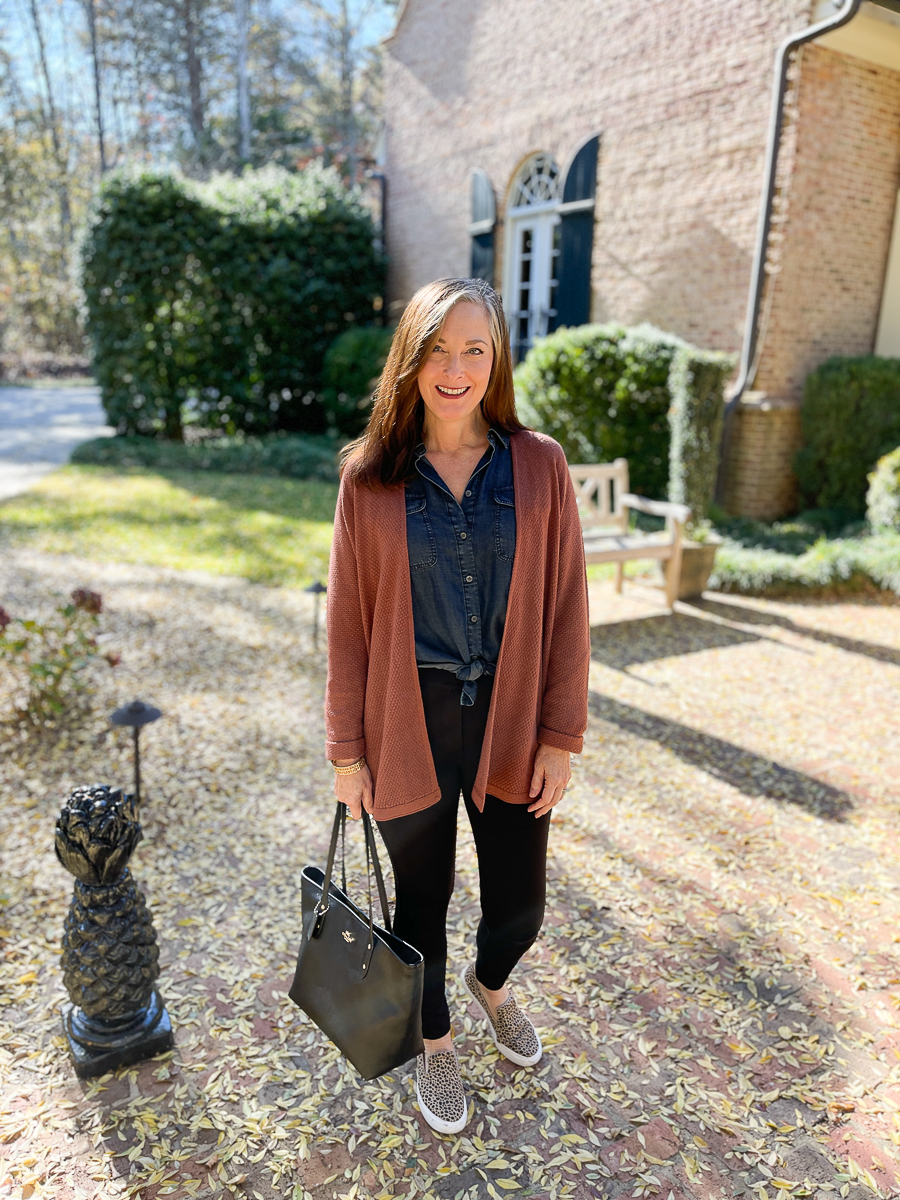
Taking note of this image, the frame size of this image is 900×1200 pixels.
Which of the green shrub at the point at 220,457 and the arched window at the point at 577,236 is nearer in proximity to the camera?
the arched window at the point at 577,236

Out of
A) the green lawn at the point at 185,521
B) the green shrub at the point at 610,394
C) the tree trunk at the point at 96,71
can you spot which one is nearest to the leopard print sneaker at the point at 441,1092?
the green lawn at the point at 185,521

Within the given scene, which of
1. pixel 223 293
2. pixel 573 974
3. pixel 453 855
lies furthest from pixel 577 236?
pixel 453 855

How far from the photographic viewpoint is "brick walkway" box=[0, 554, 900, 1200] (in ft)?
6.31

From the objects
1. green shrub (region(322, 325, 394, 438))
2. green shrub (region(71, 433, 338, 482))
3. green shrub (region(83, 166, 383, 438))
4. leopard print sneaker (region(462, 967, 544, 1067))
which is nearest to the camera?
leopard print sneaker (region(462, 967, 544, 1067))

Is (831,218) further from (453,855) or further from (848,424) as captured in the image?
(453,855)

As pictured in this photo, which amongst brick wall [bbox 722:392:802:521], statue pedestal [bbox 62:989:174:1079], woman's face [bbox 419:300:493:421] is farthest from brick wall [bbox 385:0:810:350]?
statue pedestal [bbox 62:989:174:1079]

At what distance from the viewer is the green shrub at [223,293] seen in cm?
1144

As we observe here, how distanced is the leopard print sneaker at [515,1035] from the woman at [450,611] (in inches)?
19.1

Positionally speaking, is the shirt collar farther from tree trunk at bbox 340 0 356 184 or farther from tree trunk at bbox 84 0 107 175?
tree trunk at bbox 84 0 107 175

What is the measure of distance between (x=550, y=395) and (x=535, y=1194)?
7586 millimetres

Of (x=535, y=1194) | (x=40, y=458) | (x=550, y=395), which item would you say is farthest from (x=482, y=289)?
(x=40, y=458)

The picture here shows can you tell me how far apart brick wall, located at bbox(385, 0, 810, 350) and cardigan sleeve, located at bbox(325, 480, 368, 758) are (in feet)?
24.7

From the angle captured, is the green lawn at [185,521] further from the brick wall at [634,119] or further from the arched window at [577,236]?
the arched window at [577,236]

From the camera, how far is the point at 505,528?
66.7 inches
